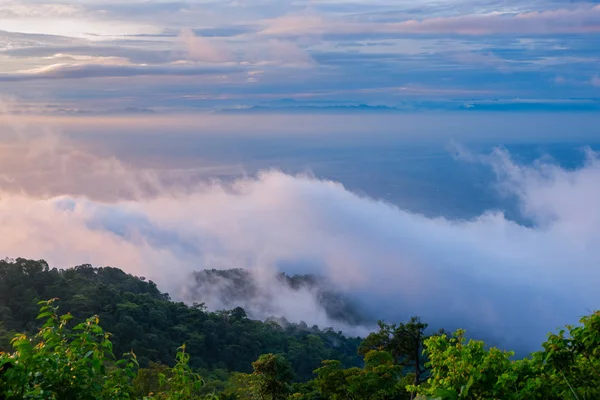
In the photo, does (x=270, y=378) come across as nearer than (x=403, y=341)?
Yes

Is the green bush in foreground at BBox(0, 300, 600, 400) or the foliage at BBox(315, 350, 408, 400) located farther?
the foliage at BBox(315, 350, 408, 400)

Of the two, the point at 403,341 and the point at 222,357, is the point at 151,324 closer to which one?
the point at 222,357

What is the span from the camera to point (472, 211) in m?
189

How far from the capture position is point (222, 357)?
130 ft

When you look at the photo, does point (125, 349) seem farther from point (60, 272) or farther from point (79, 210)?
point (79, 210)

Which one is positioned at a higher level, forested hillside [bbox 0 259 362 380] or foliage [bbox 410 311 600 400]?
foliage [bbox 410 311 600 400]

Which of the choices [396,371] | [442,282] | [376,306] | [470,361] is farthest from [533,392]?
[442,282]

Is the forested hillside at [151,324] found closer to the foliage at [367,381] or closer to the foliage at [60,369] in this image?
the foliage at [367,381]

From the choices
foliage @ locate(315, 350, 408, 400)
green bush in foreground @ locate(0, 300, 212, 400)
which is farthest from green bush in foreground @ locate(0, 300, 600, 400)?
foliage @ locate(315, 350, 408, 400)

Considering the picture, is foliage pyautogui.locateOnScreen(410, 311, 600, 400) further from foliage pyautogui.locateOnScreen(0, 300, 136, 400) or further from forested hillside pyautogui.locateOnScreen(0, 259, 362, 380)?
forested hillside pyautogui.locateOnScreen(0, 259, 362, 380)

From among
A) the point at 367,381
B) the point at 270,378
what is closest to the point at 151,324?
the point at 270,378

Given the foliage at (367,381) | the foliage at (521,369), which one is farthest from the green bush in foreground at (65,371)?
the foliage at (367,381)

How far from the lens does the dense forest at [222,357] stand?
13.5 ft

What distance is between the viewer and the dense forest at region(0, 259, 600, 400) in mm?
4129
